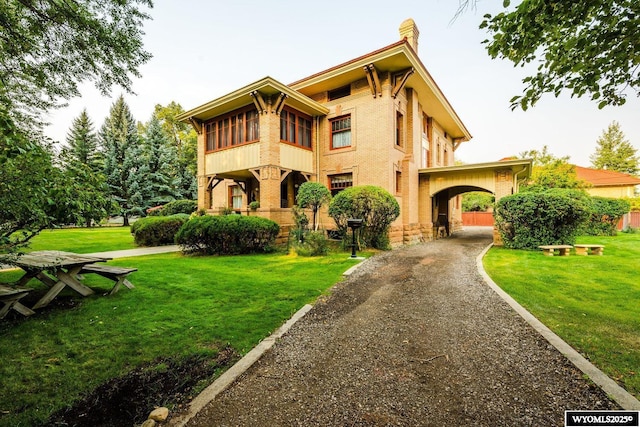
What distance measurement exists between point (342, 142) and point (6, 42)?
1163 centimetres

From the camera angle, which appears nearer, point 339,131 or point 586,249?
point 586,249

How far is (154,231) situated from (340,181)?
9.30 m

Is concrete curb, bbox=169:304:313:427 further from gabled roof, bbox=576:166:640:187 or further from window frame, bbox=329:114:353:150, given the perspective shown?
gabled roof, bbox=576:166:640:187

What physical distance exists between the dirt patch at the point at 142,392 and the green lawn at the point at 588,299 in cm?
394

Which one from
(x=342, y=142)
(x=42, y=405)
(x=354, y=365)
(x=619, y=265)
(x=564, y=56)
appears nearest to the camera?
(x=42, y=405)

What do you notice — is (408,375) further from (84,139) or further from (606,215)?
(84,139)

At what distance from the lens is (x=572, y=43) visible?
2.99 m

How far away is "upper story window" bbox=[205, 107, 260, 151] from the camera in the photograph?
1357 cm

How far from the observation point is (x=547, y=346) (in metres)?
3.29

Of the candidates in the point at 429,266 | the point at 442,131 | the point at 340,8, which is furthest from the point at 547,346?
the point at 442,131

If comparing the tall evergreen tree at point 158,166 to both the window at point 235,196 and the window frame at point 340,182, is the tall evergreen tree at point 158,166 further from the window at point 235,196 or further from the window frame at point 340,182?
the window frame at point 340,182

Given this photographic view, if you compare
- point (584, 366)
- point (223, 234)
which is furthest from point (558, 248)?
point (223, 234)

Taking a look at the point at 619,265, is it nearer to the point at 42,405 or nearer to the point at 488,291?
the point at 488,291

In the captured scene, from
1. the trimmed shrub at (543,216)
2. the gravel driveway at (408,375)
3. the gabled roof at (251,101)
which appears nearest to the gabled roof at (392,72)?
the gabled roof at (251,101)
